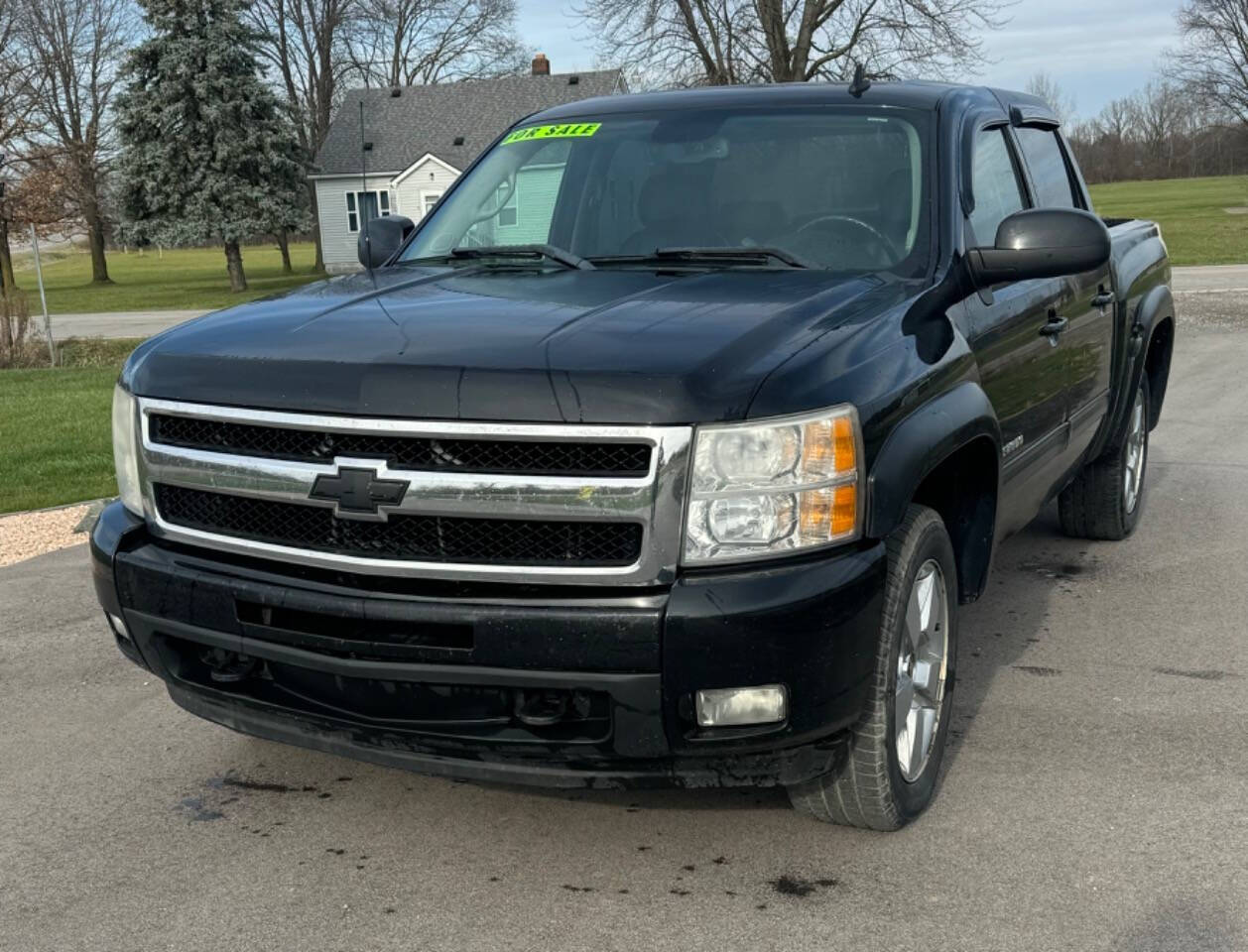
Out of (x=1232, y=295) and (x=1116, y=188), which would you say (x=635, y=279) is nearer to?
(x=1232, y=295)

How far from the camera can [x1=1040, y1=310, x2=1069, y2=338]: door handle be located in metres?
4.66

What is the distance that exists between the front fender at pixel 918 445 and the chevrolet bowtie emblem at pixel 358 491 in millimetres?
1049

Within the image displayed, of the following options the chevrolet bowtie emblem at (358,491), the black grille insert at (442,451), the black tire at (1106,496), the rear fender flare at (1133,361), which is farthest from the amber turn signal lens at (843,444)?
the black tire at (1106,496)

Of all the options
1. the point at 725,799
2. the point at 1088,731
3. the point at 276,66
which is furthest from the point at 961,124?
the point at 276,66

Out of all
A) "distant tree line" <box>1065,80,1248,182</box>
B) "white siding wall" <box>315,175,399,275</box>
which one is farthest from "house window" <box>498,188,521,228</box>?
"distant tree line" <box>1065,80,1248,182</box>

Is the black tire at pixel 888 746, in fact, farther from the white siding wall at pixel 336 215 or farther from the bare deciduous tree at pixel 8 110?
the white siding wall at pixel 336 215

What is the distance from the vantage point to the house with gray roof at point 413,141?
52.2m

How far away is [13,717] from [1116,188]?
85.2 meters

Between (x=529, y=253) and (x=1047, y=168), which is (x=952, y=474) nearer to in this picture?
(x=529, y=253)

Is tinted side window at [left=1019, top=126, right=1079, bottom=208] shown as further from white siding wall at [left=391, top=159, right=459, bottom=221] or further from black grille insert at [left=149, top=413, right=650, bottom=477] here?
white siding wall at [left=391, top=159, right=459, bottom=221]

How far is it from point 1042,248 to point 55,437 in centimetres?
912

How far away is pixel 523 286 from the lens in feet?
12.7

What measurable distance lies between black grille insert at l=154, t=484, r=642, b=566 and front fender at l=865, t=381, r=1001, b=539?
0.58 metres

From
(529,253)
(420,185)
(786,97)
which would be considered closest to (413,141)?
(420,185)
